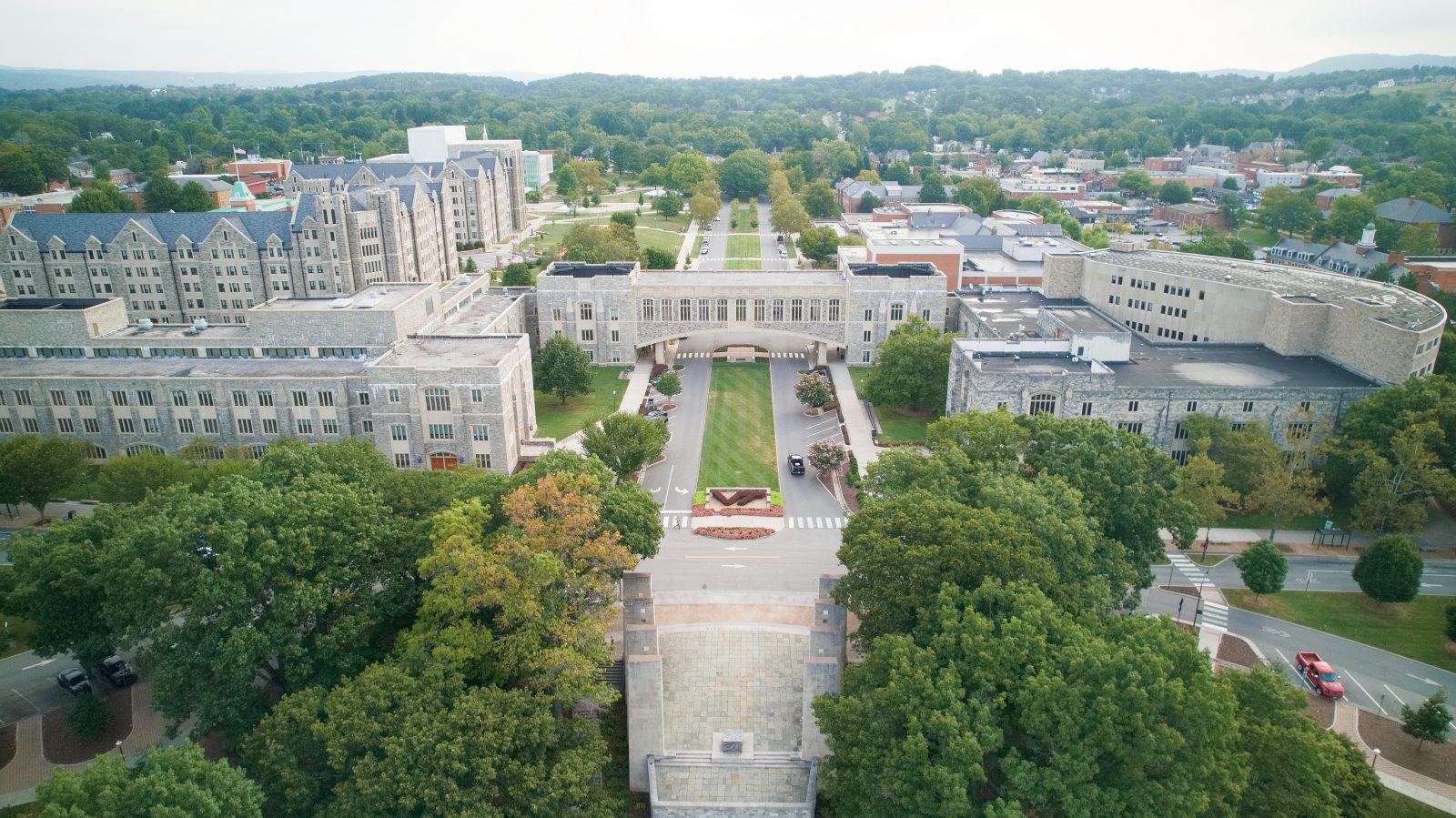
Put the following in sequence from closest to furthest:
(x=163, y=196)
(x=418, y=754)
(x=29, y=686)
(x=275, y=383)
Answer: (x=418, y=754) < (x=29, y=686) < (x=275, y=383) < (x=163, y=196)

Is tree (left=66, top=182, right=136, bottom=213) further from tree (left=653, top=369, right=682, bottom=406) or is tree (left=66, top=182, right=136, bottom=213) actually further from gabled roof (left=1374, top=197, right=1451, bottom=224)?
gabled roof (left=1374, top=197, right=1451, bottom=224)

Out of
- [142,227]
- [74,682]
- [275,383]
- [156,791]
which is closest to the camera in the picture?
[156,791]

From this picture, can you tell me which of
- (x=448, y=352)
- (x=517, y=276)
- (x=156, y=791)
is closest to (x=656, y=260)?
(x=517, y=276)

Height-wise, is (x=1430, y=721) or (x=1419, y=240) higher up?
(x=1419, y=240)

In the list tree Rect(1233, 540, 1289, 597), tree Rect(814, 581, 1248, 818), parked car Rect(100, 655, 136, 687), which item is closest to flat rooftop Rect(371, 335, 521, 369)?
parked car Rect(100, 655, 136, 687)

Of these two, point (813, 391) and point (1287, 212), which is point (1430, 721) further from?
point (1287, 212)

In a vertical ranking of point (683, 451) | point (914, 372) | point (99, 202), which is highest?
point (99, 202)

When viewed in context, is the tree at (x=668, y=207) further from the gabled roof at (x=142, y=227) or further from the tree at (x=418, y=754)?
the tree at (x=418, y=754)
